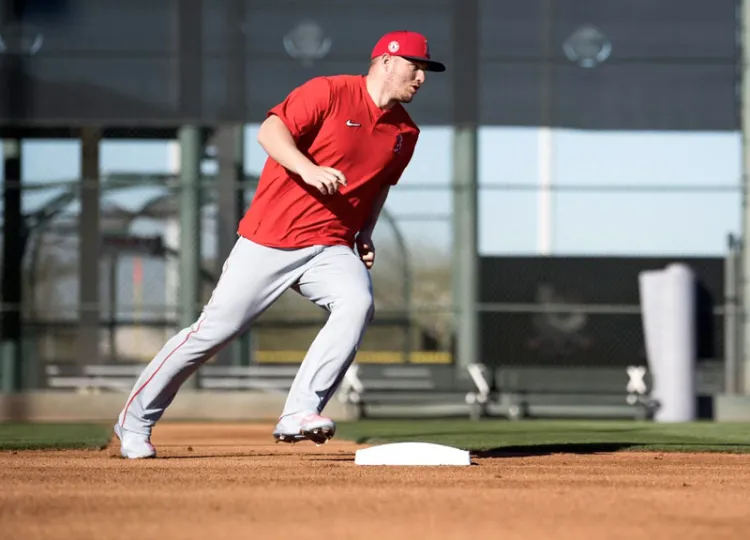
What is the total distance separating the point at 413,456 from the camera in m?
6.77

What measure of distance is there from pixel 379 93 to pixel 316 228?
0.64m

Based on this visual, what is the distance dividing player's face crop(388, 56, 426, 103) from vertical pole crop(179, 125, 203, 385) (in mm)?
12635

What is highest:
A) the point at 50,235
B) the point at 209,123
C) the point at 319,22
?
the point at 319,22

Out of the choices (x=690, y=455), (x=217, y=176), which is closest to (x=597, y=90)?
(x=217, y=176)

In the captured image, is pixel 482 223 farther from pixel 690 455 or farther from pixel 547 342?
pixel 690 455

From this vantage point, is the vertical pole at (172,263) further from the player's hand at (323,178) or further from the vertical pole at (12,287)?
the player's hand at (323,178)

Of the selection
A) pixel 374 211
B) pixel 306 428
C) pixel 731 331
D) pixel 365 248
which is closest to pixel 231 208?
pixel 731 331

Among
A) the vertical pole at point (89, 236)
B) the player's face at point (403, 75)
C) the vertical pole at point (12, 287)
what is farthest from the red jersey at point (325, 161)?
the vertical pole at point (12, 287)

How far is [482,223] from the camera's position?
19.6m

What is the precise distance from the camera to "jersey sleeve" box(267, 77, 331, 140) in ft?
22.6

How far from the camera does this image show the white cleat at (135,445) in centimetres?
712

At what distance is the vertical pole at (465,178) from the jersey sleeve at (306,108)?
488 inches

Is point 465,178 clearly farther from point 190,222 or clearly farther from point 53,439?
point 53,439

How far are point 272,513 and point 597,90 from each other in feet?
53.0
